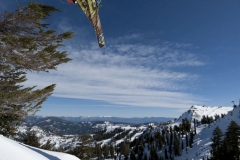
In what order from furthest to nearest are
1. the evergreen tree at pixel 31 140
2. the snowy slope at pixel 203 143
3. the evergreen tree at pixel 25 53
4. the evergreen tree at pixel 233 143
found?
the snowy slope at pixel 203 143 → the evergreen tree at pixel 31 140 → the evergreen tree at pixel 233 143 → the evergreen tree at pixel 25 53

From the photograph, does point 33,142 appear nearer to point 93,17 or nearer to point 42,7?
point 42,7

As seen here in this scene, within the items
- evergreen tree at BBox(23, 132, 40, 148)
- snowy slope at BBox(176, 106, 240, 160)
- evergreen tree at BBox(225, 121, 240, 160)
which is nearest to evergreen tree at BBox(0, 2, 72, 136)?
evergreen tree at BBox(23, 132, 40, 148)

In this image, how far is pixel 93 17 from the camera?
31.6 feet

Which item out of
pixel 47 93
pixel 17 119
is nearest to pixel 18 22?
pixel 47 93

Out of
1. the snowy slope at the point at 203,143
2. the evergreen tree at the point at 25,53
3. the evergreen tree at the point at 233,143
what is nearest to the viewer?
the evergreen tree at the point at 25,53

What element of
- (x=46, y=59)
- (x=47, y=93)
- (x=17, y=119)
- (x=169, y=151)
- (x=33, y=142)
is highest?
(x=46, y=59)

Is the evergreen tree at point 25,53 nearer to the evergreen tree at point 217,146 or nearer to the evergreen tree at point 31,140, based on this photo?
the evergreen tree at point 31,140

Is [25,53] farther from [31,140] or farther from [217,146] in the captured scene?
[217,146]

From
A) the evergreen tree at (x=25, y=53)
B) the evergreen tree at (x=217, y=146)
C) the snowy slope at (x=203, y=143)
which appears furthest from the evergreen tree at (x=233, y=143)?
the snowy slope at (x=203, y=143)

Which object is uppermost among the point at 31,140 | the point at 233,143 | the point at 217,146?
the point at 233,143

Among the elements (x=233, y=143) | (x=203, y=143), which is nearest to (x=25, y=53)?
(x=233, y=143)

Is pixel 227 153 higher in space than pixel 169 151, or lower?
higher

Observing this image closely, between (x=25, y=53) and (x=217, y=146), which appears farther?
(x=217, y=146)

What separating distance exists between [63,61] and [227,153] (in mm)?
33710
